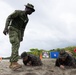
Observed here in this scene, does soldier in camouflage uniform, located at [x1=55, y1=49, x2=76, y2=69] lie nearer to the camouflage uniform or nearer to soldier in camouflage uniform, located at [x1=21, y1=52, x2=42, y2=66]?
soldier in camouflage uniform, located at [x1=21, y1=52, x2=42, y2=66]

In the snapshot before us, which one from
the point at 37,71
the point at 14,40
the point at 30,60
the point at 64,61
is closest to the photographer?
the point at 14,40

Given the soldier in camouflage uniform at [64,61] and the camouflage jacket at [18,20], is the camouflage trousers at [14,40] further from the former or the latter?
the soldier in camouflage uniform at [64,61]

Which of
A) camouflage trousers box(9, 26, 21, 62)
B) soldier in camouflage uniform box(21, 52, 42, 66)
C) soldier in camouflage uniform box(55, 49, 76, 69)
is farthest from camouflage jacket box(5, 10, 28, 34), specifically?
soldier in camouflage uniform box(55, 49, 76, 69)

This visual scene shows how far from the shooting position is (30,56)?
33.1 feet

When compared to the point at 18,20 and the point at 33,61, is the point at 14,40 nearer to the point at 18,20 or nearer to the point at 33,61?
the point at 18,20

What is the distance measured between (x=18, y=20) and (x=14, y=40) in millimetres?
675

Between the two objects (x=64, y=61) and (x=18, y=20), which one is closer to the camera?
(x=18, y=20)

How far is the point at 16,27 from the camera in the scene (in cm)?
954

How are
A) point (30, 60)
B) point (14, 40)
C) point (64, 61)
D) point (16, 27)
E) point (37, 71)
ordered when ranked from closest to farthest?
1. point (14, 40)
2. point (37, 71)
3. point (16, 27)
4. point (30, 60)
5. point (64, 61)

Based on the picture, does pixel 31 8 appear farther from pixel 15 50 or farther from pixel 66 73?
pixel 66 73

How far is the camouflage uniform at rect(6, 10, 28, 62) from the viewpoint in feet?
30.2

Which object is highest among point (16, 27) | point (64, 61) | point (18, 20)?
point (18, 20)

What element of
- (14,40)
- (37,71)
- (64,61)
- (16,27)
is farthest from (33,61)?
(16,27)

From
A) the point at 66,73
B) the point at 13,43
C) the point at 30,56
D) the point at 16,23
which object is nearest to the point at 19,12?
the point at 16,23
